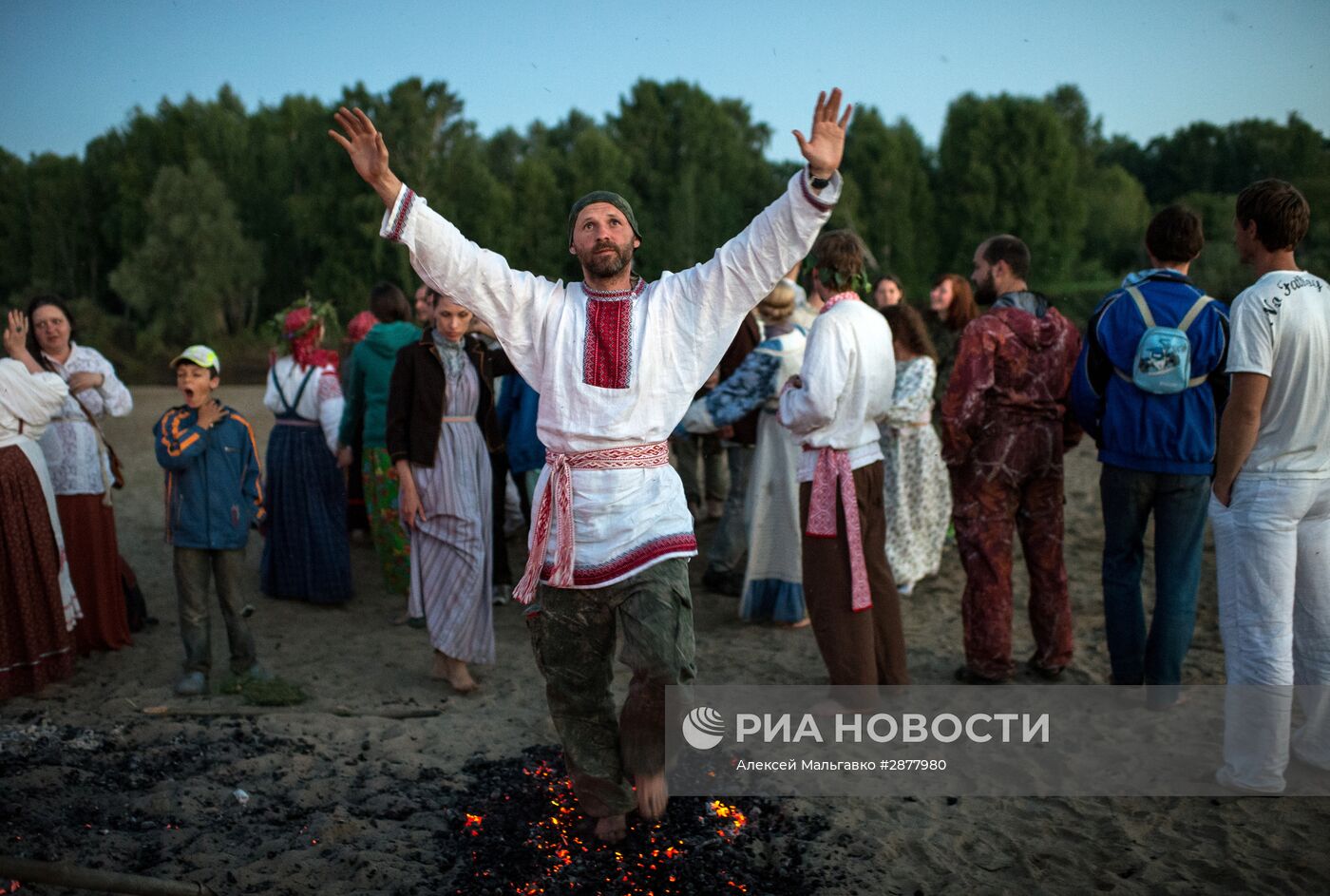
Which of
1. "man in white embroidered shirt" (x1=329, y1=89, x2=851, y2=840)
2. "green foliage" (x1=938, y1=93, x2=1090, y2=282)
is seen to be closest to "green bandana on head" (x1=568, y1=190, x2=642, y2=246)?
"man in white embroidered shirt" (x1=329, y1=89, x2=851, y2=840)

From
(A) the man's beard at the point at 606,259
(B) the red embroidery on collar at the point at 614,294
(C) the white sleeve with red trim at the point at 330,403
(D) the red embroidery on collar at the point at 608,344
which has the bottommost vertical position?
(C) the white sleeve with red trim at the point at 330,403

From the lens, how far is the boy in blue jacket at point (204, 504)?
18.4 ft

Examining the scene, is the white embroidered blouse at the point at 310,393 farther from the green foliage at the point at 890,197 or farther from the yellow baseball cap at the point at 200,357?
the green foliage at the point at 890,197

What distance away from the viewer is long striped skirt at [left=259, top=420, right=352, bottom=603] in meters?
7.62

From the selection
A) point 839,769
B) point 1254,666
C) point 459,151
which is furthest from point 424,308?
point 459,151

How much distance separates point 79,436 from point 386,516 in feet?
6.57

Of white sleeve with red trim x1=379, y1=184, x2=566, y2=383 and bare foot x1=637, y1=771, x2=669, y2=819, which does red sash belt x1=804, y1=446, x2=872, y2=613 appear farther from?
white sleeve with red trim x1=379, y1=184, x2=566, y2=383

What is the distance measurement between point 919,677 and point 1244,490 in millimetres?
2108

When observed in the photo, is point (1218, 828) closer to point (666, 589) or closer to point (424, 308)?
point (666, 589)

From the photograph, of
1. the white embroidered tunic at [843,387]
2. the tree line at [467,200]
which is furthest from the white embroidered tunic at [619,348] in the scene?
the tree line at [467,200]

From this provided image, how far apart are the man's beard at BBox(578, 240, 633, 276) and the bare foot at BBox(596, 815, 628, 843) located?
72.8 inches

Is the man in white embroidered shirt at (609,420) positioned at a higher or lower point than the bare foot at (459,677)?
higher

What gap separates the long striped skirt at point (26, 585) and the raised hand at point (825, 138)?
14.8 ft

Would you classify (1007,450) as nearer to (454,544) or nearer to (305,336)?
(454,544)
